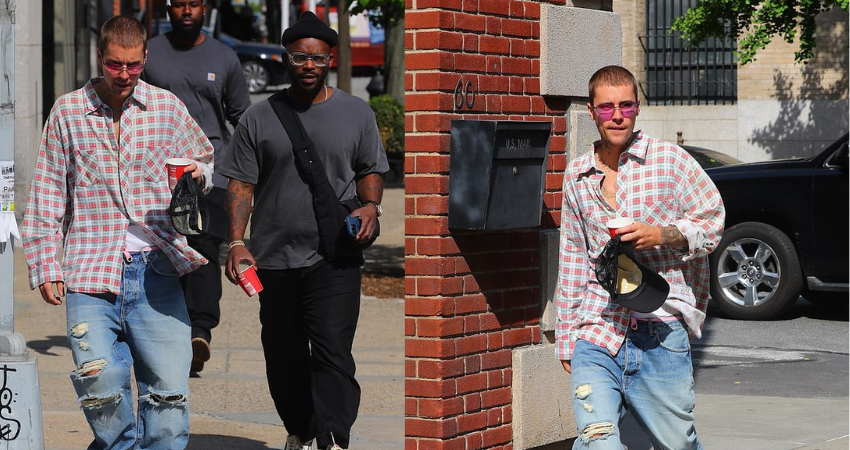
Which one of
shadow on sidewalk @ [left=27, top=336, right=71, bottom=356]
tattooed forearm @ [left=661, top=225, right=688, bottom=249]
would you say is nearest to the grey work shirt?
tattooed forearm @ [left=661, top=225, right=688, bottom=249]

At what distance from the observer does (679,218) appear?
4926mm

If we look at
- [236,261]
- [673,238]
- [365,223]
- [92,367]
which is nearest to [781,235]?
[365,223]

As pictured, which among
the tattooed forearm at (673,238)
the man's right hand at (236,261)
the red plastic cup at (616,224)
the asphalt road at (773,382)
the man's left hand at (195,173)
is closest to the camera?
the red plastic cup at (616,224)

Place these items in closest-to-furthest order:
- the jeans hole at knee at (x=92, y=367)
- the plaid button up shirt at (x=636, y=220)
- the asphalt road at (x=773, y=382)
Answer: the plaid button up shirt at (x=636, y=220) < the jeans hole at knee at (x=92, y=367) < the asphalt road at (x=773, y=382)

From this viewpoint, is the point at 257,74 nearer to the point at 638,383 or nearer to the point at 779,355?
the point at 779,355

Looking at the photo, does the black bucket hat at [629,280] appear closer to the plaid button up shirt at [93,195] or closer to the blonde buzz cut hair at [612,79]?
the blonde buzz cut hair at [612,79]

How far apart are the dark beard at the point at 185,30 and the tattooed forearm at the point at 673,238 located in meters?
3.70

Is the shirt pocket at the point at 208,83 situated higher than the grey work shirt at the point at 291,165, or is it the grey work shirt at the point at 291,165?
the shirt pocket at the point at 208,83

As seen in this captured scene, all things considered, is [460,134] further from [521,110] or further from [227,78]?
[227,78]

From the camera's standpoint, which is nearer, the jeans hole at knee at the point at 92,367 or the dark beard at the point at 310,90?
the jeans hole at knee at the point at 92,367

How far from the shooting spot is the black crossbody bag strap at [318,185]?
601cm

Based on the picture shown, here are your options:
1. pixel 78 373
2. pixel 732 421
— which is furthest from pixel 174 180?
pixel 732 421

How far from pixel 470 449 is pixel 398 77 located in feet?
71.8

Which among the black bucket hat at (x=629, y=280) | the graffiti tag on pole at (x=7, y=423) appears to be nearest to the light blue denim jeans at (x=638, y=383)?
the black bucket hat at (x=629, y=280)
